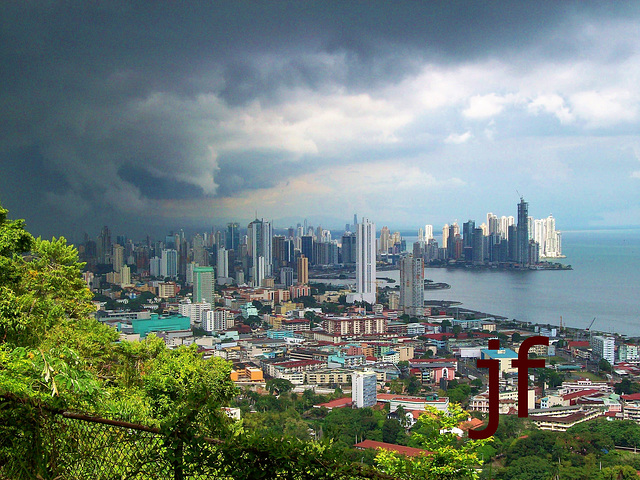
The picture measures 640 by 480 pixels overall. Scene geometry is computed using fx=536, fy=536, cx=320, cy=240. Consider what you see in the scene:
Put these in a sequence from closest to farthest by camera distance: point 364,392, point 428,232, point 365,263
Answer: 1. point 364,392
2. point 365,263
3. point 428,232

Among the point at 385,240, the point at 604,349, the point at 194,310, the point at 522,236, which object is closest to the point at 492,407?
the point at 604,349

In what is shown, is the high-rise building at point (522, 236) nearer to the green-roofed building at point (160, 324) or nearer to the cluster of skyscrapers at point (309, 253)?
the cluster of skyscrapers at point (309, 253)

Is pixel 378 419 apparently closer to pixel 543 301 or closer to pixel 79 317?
pixel 79 317

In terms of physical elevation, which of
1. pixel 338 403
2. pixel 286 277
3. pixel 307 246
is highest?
pixel 307 246

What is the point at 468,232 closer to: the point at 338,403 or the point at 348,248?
the point at 348,248

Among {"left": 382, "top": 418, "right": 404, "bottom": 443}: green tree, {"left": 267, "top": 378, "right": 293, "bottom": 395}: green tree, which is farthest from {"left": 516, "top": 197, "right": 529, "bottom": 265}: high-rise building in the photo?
{"left": 382, "top": 418, "right": 404, "bottom": 443}: green tree

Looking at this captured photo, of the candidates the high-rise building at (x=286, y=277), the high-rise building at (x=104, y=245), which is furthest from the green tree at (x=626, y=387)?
Answer: the high-rise building at (x=104, y=245)

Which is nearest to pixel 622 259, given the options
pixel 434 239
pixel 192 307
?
pixel 434 239
